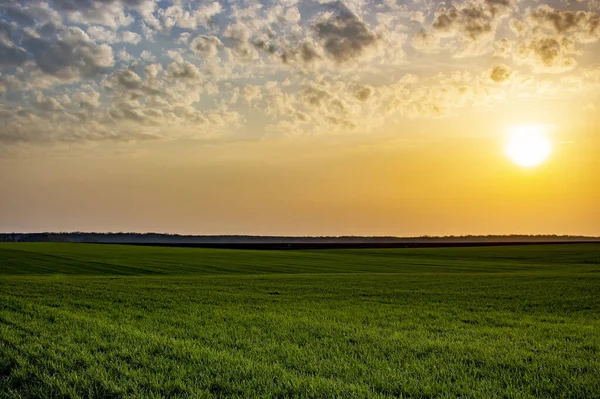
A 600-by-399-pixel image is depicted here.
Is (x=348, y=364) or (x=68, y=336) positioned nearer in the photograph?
(x=348, y=364)

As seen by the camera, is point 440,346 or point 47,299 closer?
point 440,346

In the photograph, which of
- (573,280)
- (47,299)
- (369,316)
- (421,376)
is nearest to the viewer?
(421,376)

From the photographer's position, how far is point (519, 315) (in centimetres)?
1836

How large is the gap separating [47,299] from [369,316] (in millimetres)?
12477

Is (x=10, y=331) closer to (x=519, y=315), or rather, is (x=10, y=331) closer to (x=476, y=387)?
(x=476, y=387)

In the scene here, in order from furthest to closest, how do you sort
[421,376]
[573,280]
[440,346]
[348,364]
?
[573,280], [440,346], [348,364], [421,376]

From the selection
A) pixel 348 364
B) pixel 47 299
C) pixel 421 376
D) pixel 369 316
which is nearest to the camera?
pixel 421 376

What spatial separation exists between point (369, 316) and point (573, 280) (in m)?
22.7

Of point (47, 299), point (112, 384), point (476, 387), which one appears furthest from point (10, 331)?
point (476, 387)

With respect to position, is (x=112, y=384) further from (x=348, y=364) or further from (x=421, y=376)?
(x=421, y=376)

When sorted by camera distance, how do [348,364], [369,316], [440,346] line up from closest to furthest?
1. [348,364]
2. [440,346]
3. [369,316]

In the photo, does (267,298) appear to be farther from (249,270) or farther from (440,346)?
(249,270)

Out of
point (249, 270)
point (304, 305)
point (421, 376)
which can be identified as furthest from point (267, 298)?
point (249, 270)

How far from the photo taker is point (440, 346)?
38.7ft
